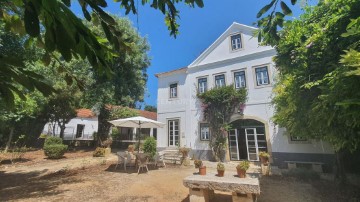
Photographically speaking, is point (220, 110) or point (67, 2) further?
point (220, 110)

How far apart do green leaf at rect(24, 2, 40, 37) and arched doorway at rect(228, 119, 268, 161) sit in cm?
1265

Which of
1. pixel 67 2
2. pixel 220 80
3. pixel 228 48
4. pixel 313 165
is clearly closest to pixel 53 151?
pixel 220 80

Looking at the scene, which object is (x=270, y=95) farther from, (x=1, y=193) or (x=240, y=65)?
(x=1, y=193)

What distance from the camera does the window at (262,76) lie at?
41.1 feet

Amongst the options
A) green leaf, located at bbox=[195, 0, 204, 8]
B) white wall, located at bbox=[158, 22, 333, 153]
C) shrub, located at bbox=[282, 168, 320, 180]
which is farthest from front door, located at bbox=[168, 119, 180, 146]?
green leaf, located at bbox=[195, 0, 204, 8]

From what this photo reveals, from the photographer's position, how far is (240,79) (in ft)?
44.0

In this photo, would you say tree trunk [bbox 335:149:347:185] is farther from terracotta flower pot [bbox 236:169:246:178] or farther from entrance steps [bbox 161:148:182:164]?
entrance steps [bbox 161:148:182:164]

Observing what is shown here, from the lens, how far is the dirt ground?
584 centimetres

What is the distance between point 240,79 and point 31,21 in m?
13.4

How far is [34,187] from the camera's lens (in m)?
6.81

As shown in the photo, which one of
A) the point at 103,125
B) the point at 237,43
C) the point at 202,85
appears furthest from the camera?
the point at 103,125

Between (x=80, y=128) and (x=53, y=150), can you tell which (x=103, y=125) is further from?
(x=80, y=128)

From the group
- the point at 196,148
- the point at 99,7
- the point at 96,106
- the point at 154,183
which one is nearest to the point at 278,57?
the point at 154,183

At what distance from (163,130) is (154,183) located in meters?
8.08
